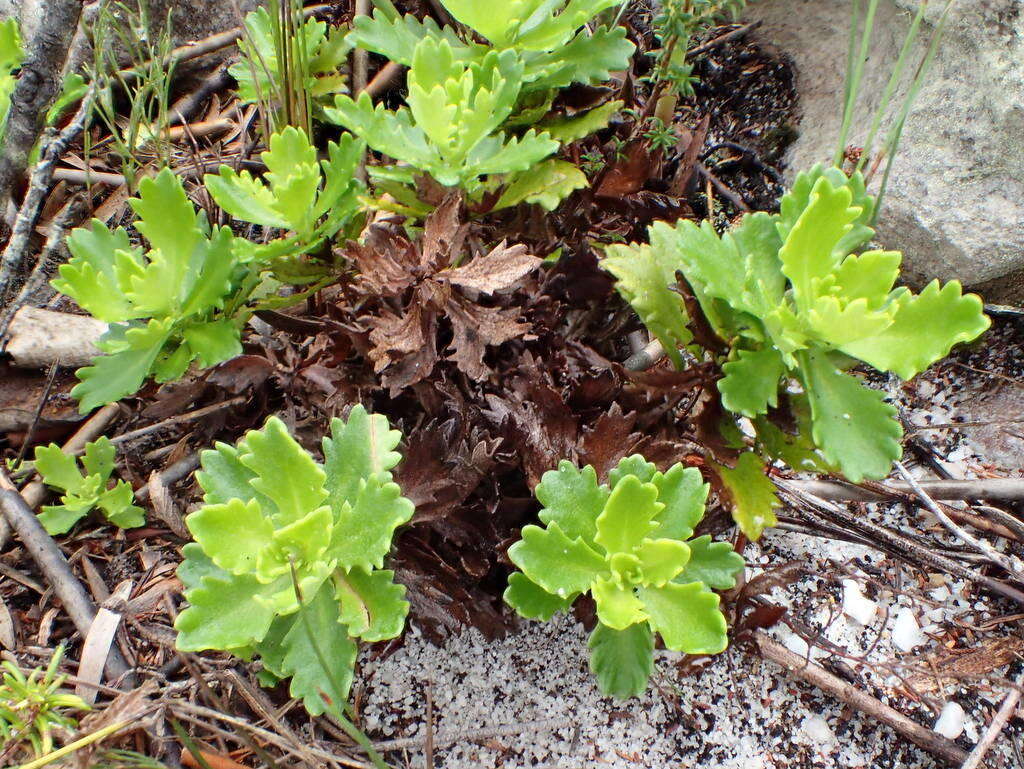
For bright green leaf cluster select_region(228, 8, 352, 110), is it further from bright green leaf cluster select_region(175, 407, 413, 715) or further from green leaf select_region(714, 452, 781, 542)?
green leaf select_region(714, 452, 781, 542)

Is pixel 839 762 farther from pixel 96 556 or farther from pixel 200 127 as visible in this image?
pixel 200 127

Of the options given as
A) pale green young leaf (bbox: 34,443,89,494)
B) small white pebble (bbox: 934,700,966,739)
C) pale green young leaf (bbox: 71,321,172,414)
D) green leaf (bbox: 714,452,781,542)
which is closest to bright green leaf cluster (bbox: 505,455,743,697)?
green leaf (bbox: 714,452,781,542)

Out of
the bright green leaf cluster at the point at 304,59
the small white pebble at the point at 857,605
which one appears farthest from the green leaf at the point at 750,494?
the bright green leaf cluster at the point at 304,59

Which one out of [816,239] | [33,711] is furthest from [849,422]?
[33,711]

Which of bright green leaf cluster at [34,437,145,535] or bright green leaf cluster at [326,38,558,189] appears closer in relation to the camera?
bright green leaf cluster at [326,38,558,189]

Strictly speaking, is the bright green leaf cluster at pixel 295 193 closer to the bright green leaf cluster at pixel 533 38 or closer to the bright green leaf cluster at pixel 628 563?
the bright green leaf cluster at pixel 533 38

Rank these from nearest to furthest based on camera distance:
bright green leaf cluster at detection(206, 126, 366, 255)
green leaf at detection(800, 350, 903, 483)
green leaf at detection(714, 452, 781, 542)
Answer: green leaf at detection(800, 350, 903, 483), green leaf at detection(714, 452, 781, 542), bright green leaf cluster at detection(206, 126, 366, 255)

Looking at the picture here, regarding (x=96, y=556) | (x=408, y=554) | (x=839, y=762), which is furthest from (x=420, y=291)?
(x=839, y=762)
